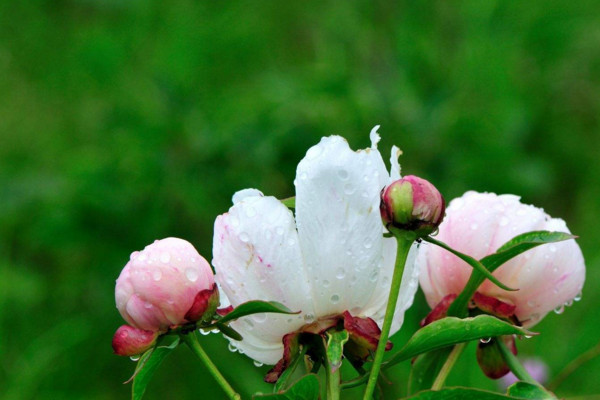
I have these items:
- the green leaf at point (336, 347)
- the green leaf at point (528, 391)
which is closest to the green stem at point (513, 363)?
the green leaf at point (528, 391)

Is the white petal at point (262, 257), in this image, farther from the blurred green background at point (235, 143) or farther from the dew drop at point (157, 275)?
the blurred green background at point (235, 143)

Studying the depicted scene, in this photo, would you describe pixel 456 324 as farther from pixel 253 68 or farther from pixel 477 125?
pixel 253 68

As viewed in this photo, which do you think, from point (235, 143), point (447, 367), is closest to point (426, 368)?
point (447, 367)

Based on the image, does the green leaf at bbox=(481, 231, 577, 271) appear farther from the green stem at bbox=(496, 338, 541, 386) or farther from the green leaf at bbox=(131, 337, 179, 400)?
the green leaf at bbox=(131, 337, 179, 400)

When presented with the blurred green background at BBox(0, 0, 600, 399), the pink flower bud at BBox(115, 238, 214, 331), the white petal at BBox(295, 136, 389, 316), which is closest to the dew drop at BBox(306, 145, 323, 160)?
the white petal at BBox(295, 136, 389, 316)

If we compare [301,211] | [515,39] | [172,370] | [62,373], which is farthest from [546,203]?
[301,211]

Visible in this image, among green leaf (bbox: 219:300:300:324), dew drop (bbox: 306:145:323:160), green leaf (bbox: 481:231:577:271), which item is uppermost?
dew drop (bbox: 306:145:323:160)

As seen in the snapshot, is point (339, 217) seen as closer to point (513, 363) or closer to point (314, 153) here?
point (314, 153)
